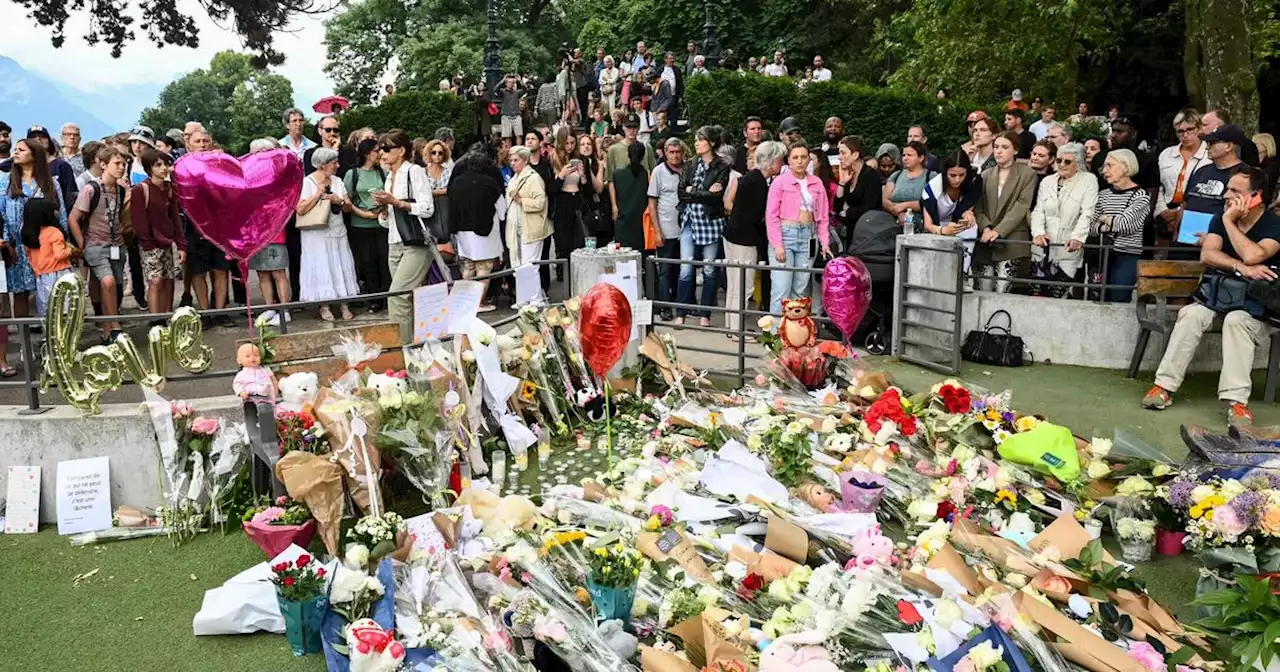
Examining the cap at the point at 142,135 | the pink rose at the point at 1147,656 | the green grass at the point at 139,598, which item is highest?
the cap at the point at 142,135

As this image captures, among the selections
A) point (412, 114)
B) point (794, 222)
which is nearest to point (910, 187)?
point (794, 222)

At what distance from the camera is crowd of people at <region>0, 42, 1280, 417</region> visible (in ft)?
28.2

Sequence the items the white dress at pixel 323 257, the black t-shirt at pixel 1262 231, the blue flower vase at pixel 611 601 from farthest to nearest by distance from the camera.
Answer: the white dress at pixel 323 257
the black t-shirt at pixel 1262 231
the blue flower vase at pixel 611 601

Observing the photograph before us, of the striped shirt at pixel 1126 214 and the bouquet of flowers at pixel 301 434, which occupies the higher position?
the striped shirt at pixel 1126 214

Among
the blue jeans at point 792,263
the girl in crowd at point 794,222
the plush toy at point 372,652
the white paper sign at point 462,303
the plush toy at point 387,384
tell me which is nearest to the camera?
the plush toy at point 372,652

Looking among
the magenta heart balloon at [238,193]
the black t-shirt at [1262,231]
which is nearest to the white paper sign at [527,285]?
the magenta heart balloon at [238,193]

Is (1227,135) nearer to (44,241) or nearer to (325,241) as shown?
(325,241)

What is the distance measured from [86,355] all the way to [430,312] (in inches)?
78.9

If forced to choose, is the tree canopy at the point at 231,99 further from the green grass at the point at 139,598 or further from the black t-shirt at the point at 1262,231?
the black t-shirt at the point at 1262,231

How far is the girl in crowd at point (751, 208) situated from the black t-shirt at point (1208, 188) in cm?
327

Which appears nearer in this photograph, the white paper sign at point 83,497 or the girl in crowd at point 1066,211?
the white paper sign at point 83,497

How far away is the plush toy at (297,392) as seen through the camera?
5895 mm

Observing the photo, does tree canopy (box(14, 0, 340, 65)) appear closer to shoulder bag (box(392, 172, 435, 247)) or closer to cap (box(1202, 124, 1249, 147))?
shoulder bag (box(392, 172, 435, 247))

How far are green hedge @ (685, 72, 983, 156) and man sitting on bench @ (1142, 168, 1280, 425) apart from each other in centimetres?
910
